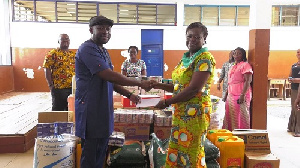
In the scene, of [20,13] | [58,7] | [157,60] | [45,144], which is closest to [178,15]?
[157,60]

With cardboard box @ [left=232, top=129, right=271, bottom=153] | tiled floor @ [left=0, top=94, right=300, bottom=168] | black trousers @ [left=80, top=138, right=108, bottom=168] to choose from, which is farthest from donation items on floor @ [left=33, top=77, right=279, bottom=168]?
tiled floor @ [left=0, top=94, right=300, bottom=168]

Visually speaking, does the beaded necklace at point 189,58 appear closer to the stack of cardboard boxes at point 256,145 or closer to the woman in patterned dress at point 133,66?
the stack of cardboard boxes at point 256,145

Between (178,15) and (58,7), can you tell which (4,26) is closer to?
(58,7)

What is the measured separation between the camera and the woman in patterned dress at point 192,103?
6.04 feet

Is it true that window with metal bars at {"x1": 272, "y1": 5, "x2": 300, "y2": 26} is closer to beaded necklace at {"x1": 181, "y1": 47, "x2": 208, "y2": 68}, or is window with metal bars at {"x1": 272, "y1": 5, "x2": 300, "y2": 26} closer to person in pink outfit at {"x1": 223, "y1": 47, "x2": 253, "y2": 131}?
person in pink outfit at {"x1": 223, "y1": 47, "x2": 253, "y2": 131}

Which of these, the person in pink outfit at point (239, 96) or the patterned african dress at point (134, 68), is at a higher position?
the patterned african dress at point (134, 68)

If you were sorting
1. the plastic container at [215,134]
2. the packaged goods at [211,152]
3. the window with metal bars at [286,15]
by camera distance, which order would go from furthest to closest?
the window with metal bars at [286,15], the plastic container at [215,134], the packaged goods at [211,152]

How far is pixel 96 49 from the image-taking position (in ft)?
6.93

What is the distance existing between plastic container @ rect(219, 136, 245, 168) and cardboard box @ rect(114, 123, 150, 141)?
986 millimetres

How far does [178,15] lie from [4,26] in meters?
6.18

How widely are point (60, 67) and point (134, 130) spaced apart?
64.7 inches

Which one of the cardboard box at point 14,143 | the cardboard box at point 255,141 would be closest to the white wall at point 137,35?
the cardboard box at point 14,143

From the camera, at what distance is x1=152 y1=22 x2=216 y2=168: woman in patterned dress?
1.84 m

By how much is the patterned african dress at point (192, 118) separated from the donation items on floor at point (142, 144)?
0.46 meters
